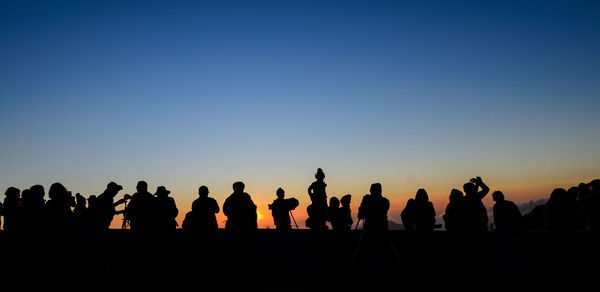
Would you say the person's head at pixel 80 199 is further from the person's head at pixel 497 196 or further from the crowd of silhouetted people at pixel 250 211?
the person's head at pixel 497 196

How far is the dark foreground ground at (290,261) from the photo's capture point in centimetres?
759

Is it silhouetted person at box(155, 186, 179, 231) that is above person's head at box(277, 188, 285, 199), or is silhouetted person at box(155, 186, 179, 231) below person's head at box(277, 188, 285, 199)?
below

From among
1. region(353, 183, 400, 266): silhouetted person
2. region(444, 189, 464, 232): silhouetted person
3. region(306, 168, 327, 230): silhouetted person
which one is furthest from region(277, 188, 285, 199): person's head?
region(444, 189, 464, 232): silhouetted person

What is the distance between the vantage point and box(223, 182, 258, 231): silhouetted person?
10469 millimetres

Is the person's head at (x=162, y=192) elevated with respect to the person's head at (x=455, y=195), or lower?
elevated

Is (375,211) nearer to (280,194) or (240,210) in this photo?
(240,210)

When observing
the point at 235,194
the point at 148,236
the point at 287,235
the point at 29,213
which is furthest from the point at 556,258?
the point at 29,213

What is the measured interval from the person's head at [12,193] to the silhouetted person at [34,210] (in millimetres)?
2879

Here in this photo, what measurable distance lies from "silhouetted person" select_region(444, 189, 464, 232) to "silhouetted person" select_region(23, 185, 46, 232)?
7.17 metres

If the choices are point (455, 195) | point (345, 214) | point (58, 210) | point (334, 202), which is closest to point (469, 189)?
point (455, 195)

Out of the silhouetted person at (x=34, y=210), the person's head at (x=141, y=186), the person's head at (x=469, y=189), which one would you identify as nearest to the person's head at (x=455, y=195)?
the person's head at (x=469, y=189)

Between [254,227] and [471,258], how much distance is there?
484cm

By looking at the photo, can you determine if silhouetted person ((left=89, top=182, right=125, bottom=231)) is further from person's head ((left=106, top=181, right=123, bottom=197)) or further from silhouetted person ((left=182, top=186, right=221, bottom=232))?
silhouetted person ((left=182, top=186, right=221, bottom=232))

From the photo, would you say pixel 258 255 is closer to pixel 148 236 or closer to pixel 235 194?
pixel 235 194
